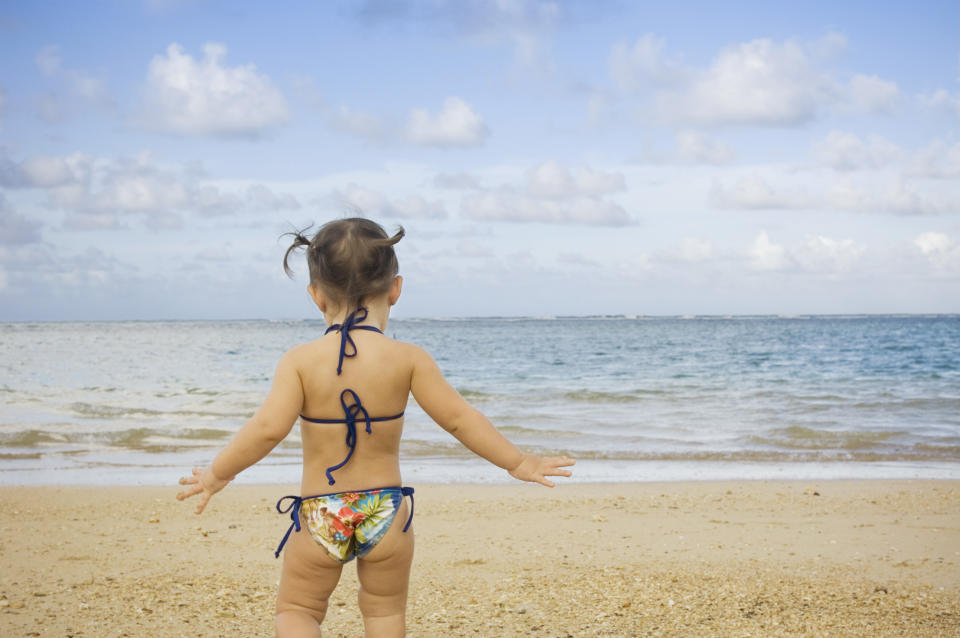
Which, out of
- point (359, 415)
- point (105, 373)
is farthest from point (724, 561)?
point (105, 373)

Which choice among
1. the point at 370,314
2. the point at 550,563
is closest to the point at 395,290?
the point at 370,314

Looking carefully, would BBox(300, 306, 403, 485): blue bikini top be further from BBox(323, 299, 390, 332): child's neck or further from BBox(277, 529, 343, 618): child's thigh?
BBox(277, 529, 343, 618): child's thigh

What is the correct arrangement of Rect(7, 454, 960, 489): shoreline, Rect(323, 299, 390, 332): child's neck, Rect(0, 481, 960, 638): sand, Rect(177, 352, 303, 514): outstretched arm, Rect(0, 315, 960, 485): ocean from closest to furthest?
1. Rect(177, 352, 303, 514): outstretched arm
2. Rect(323, 299, 390, 332): child's neck
3. Rect(0, 481, 960, 638): sand
4. Rect(7, 454, 960, 489): shoreline
5. Rect(0, 315, 960, 485): ocean

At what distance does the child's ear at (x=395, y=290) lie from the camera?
2928 mm

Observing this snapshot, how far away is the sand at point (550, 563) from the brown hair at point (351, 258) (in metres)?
2.25

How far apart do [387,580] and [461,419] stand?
2.06 ft

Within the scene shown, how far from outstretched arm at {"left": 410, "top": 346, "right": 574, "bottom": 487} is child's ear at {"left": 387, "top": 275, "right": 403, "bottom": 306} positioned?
204mm

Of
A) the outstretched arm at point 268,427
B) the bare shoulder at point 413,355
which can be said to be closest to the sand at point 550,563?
the outstretched arm at point 268,427

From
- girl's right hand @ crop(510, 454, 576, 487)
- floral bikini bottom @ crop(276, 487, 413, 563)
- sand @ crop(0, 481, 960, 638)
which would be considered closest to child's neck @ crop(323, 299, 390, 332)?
floral bikini bottom @ crop(276, 487, 413, 563)

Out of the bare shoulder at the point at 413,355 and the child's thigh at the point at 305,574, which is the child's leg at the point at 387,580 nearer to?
the child's thigh at the point at 305,574

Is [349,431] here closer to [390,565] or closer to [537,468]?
[390,565]

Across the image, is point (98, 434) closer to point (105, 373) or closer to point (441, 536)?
point (441, 536)

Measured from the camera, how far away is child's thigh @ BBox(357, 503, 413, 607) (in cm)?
284

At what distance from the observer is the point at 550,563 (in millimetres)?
5605
